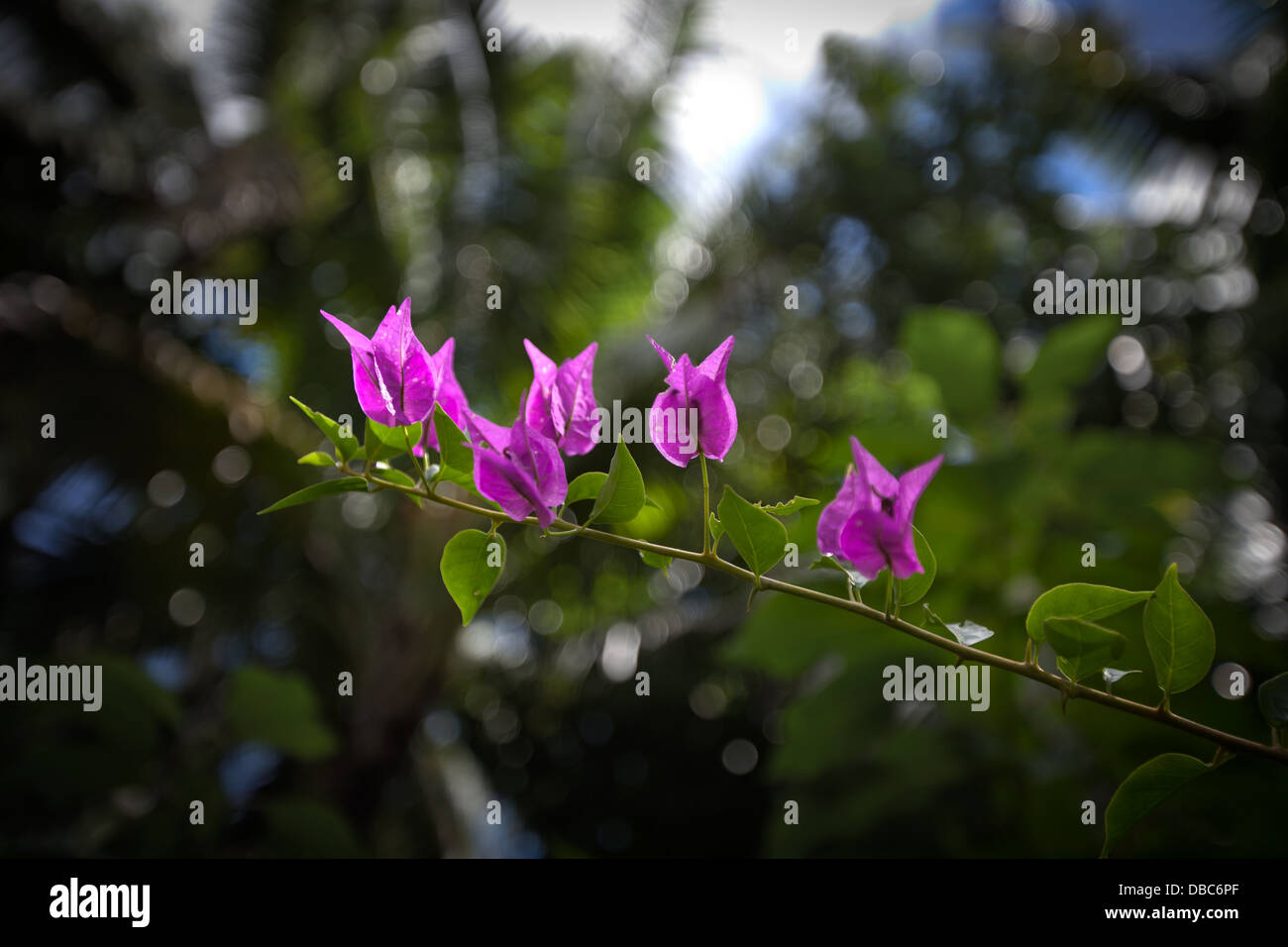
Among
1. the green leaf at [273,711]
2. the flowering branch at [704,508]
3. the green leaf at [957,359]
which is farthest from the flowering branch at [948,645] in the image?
the green leaf at [957,359]

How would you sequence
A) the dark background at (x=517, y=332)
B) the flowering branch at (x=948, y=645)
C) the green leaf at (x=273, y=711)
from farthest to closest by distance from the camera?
the dark background at (x=517, y=332), the green leaf at (x=273, y=711), the flowering branch at (x=948, y=645)

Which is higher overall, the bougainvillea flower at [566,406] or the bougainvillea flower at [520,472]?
the bougainvillea flower at [566,406]

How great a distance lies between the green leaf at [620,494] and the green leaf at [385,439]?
0.08 m

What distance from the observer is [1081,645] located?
292mm

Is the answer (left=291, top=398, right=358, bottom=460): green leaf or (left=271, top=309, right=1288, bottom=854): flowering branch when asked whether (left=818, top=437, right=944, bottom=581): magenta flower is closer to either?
(left=271, top=309, right=1288, bottom=854): flowering branch

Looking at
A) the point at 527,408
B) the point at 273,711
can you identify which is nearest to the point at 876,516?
the point at 527,408

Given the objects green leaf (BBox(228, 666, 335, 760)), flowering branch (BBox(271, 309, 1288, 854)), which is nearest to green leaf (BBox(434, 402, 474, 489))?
flowering branch (BBox(271, 309, 1288, 854))

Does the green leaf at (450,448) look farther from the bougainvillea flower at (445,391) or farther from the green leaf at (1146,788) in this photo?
the green leaf at (1146,788)

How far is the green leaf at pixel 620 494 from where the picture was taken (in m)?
0.31

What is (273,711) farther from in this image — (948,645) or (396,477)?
(948,645)
